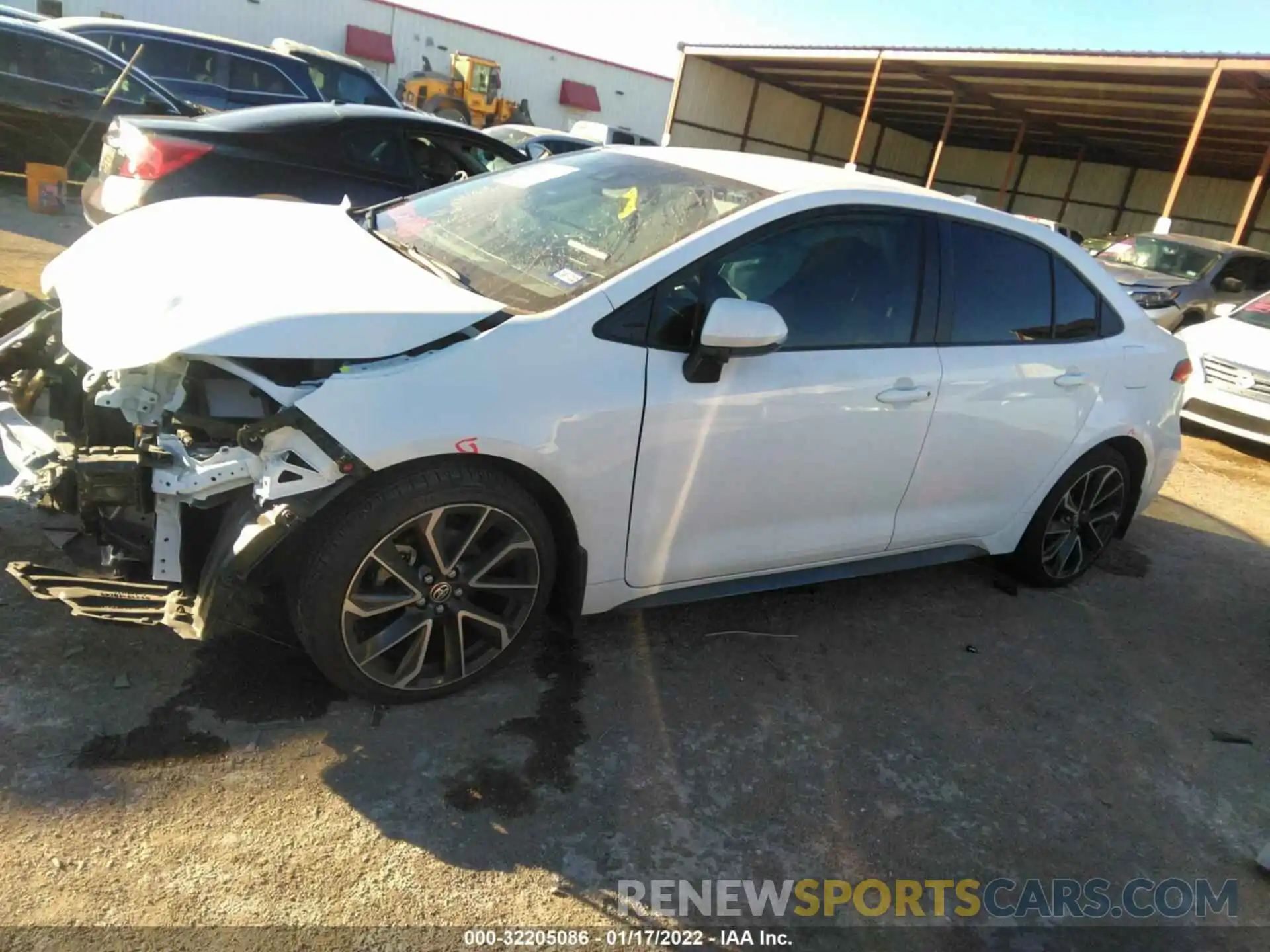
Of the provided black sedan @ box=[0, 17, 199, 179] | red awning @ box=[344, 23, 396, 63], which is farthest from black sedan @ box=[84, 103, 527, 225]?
red awning @ box=[344, 23, 396, 63]

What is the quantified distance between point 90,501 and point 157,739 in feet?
2.17

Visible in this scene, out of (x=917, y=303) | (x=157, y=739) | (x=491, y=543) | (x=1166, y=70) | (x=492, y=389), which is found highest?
(x=1166, y=70)

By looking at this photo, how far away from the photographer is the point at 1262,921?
2629 millimetres

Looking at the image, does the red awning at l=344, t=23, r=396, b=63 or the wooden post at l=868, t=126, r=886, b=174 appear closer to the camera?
the wooden post at l=868, t=126, r=886, b=174

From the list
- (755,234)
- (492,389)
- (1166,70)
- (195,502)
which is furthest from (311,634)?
(1166,70)

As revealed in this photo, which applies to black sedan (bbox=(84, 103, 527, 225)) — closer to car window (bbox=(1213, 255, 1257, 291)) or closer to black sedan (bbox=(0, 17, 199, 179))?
black sedan (bbox=(0, 17, 199, 179))

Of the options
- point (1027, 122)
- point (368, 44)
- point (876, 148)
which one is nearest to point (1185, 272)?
point (1027, 122)

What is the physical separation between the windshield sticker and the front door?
3.60 feet

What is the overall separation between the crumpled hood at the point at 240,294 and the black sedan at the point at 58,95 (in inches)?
287

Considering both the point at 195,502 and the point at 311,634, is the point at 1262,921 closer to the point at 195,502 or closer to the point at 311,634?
the point at 311,634

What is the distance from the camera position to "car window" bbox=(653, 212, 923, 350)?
293 cm

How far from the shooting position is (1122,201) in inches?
1081

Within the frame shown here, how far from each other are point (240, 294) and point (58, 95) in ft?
29.2

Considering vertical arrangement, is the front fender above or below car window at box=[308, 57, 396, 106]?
below
